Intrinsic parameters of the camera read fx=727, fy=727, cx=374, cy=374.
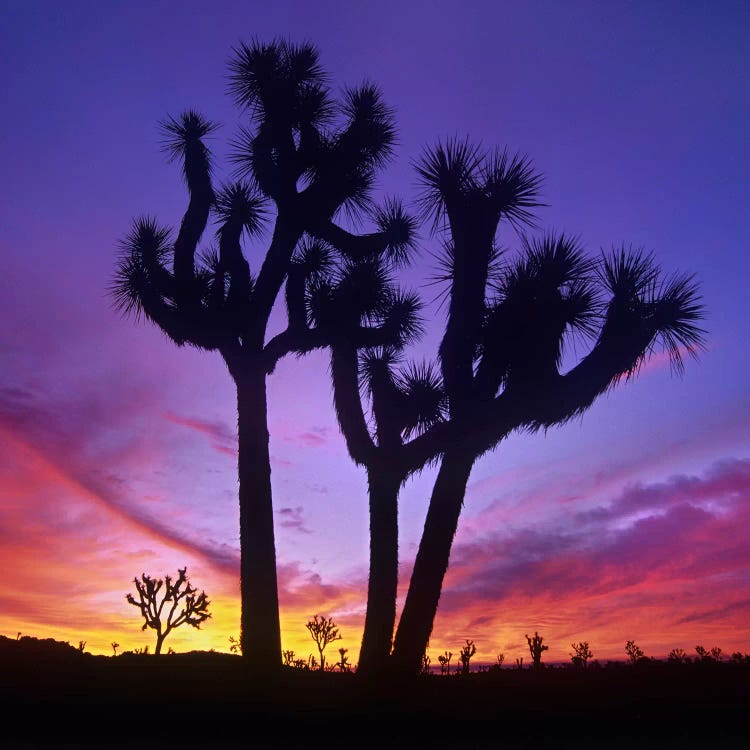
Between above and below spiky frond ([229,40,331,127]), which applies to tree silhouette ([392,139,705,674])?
below

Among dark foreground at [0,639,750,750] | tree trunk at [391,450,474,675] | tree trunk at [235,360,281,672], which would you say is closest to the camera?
dark foreground at [0,639,750,750]

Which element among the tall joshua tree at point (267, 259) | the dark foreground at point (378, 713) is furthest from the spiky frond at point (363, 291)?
the dark foreground at point (378, 713)

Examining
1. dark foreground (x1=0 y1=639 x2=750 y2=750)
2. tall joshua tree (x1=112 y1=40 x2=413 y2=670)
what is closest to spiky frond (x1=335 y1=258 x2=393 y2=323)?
tall joshua tree (x1=112 y1=40 x2=413 y2=670)

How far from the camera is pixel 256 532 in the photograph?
10.4 m

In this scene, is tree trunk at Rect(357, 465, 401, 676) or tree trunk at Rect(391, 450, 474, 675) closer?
tree trunk at Rect(391, 450, 474, 675)

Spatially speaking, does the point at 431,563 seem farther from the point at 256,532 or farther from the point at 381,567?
the point at 256,532

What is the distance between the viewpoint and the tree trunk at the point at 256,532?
394 inches

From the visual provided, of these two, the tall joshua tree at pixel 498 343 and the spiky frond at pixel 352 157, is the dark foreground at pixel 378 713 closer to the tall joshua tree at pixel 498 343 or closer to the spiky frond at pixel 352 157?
the tall joshua tree at pixel 498 343

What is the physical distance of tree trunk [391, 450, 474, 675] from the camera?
358 inches

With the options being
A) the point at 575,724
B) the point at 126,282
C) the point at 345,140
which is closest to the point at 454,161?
the point at 345,140

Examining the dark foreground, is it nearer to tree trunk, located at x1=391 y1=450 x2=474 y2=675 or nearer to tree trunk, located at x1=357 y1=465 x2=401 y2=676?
tree trunk, located at x1=391 y1=450 x2=474 y2=675

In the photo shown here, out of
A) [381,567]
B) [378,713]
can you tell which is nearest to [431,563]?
[381,567]

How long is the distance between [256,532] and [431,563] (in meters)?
2.69

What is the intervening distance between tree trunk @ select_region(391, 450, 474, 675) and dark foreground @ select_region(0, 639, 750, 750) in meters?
0.46
